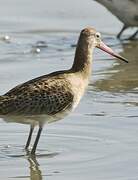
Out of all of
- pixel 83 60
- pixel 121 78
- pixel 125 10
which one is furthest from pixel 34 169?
pixel 125 10

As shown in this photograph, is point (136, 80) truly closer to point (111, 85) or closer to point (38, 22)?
point (111, 85)

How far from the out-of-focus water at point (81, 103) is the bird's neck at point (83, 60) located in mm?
579

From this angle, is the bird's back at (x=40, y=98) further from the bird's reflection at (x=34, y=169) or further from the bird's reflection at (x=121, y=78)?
the bird's reflection at (x=121, y=78)

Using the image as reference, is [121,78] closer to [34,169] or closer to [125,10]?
[125,10]

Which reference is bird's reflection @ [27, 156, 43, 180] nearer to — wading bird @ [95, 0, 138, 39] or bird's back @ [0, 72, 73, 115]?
bird's back @ [0, 72, 73, 115]

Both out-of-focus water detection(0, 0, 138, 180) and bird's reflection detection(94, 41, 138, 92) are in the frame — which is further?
bird's reflection detection(94, 41, 138, 92)

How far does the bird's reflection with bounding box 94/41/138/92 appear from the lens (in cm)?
1049

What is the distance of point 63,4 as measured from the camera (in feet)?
49.2

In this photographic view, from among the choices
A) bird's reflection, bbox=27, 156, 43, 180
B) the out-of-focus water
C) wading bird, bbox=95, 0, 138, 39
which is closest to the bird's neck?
the out-of-focus water

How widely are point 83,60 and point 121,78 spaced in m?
2.62

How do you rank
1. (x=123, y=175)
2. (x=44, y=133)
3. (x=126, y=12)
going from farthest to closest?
(x=126, y=12) < (x=44, y=133) < (x=123, y=175)

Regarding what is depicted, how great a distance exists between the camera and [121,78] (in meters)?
11.0

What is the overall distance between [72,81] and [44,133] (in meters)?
0.73

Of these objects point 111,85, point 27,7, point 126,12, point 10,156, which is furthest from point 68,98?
point 27,7
